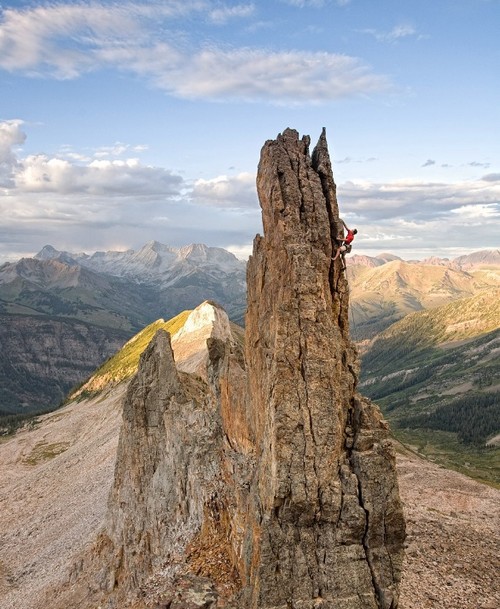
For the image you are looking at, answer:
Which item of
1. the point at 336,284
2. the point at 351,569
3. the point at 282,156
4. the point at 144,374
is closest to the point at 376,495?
the point at 351,569

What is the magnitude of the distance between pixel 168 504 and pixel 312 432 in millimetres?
20804

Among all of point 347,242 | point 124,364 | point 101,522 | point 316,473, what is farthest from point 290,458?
point 124,364

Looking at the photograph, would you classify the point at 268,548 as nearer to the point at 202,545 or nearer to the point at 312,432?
the point at 312,432

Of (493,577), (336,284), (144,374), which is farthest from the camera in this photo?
(144,374)

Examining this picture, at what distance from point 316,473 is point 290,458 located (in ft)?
4.64

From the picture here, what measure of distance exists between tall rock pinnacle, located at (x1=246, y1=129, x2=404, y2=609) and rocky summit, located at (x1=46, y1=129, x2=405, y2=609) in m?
0.05

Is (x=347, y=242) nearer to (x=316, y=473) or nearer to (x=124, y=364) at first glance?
(x=316, y=473)

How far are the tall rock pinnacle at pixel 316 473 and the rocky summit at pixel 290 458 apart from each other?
0.16ft

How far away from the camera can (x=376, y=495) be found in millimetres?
22219

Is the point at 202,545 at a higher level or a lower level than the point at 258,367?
lower

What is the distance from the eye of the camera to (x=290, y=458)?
21.8 m

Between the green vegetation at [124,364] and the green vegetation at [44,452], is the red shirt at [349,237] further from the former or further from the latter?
the green vegetation at [124,364]

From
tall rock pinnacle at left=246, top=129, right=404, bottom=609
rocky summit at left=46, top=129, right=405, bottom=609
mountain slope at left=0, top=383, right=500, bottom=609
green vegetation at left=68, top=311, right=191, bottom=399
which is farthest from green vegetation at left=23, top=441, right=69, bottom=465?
tall rock pinnacle at left=246, top=129, right=404, bottom=609

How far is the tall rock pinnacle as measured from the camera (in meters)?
21.8
